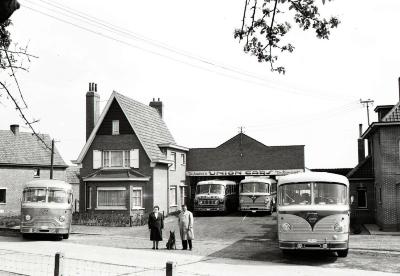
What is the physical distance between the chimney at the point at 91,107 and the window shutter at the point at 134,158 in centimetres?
444

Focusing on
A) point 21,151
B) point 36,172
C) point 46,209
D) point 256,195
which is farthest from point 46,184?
point 36,172

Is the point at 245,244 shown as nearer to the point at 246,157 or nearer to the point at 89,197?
the point at 89,197

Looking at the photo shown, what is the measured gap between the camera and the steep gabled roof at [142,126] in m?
35.8

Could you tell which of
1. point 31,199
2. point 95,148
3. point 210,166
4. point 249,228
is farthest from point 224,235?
point 210,166

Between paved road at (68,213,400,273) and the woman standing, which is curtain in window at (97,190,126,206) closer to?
paved road at (68,213,400,273)

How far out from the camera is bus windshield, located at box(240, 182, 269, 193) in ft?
115

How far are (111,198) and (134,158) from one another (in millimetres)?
3289

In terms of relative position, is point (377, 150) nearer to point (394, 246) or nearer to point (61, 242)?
point (394, 246)

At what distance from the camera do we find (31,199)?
23.6 meters

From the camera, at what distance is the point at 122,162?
118ft

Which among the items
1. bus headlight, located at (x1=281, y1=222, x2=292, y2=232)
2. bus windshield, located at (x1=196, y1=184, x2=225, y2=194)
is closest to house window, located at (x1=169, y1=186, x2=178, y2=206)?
bus windshield, located at (x1=196, y1=184, x2=225, y2=194)

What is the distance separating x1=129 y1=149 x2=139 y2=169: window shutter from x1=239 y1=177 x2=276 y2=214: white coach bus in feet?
25.5

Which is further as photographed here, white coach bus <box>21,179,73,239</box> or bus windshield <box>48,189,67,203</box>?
bus windshield <box>48,189,67,203</box>

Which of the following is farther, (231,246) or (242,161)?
(242,161)
